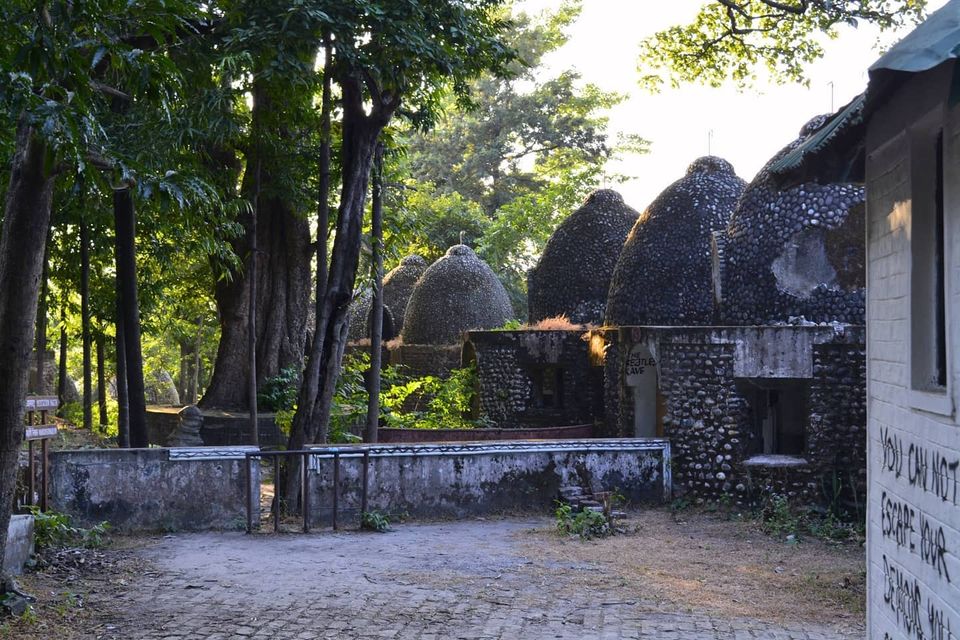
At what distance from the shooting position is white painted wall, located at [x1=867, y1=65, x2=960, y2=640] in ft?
14.9

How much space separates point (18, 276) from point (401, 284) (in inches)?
1024

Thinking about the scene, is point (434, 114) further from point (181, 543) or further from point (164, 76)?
point (164, 76)

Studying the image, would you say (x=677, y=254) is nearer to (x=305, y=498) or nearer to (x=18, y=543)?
(x=305, y=498)

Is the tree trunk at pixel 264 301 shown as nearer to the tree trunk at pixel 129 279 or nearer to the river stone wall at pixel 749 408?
the tree trunk at pixel 129 279

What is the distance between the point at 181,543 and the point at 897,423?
816 centimetres

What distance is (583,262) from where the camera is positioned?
74.0 ft

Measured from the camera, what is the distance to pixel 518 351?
20406 mm

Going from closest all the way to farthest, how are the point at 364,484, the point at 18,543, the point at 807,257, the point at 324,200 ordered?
the point at 18,543 < the point at 364,484 < the point at 324,200 < the point at 807,257

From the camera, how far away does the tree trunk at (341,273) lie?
1350 cm

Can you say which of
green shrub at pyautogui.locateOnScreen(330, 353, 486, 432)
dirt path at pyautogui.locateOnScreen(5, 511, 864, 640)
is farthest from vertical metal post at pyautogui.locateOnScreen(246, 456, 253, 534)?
green shrub at pyautogui.locateOnScreen(330, 353, 486, 432)

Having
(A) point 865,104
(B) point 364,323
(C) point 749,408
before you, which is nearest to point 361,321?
(B) point 364,323

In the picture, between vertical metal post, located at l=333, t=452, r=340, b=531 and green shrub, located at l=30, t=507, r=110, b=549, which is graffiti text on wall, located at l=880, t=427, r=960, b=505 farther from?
vertical metal post, located at l=333, t=452, r=340, b=531

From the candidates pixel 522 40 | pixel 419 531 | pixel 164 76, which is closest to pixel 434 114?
pixel 419 531

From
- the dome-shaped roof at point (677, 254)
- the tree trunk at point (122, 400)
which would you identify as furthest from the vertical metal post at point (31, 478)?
the dome-shaped roof at point (677, 254)
